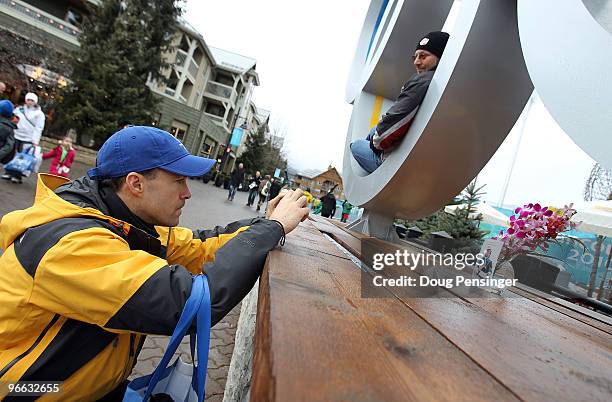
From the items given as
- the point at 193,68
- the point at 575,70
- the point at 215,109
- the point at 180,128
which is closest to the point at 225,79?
the point at 215,109

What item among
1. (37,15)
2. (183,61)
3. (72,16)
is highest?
(183,61)

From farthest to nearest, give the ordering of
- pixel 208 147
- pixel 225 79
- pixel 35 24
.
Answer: pixel 225 79 → pixel 208 147 → pixel 35 24

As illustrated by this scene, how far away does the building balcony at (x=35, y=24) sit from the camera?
17406 millimetres

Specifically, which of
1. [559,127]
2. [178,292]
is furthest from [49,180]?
[559,127]

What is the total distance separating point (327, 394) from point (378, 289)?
709 millimetres

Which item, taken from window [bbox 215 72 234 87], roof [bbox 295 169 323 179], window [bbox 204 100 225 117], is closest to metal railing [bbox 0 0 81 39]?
window [bbox 204 100 225 117]

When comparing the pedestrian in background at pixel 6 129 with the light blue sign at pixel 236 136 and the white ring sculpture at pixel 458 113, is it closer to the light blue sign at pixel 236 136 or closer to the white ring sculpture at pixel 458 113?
the white ring sculpture at pixel 458 113

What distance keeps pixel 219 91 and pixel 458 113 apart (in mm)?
35551

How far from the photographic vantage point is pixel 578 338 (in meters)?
1.12

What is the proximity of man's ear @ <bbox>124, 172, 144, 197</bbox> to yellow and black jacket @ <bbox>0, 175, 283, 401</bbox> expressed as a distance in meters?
0.16

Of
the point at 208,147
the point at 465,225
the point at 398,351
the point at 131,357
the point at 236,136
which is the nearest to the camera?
the point at 398,351

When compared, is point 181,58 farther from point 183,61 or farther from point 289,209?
point 289,209

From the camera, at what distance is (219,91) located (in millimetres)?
35094

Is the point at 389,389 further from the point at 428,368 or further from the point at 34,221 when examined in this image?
the point at 34,221
